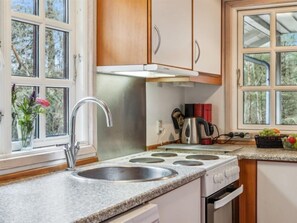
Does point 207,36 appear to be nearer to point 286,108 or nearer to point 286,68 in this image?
point 286,68

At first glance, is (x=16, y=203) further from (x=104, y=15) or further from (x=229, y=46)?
(x=229, y=46)

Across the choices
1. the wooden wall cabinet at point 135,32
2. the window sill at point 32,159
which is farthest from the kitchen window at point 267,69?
the window sill at point 32,159

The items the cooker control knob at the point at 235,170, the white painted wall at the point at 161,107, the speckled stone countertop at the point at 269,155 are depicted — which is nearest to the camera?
the cooker control knob at the point at 235,170

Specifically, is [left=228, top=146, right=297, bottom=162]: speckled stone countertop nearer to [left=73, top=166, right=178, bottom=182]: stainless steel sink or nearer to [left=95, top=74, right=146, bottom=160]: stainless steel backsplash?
[left=95, top=74, right=146, bottom=160]: stainless steel backsplash

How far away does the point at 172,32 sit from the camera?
8.25 ft

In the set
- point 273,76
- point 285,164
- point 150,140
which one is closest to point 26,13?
point 150,140

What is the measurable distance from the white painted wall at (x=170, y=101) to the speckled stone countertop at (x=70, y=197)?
111 cm

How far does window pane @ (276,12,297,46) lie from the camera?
3.42 meters

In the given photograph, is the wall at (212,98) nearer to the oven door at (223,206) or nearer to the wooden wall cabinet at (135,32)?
the oven door at (223,206)

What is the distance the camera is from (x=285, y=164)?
9.10ft

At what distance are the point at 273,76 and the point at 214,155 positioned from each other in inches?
43.4

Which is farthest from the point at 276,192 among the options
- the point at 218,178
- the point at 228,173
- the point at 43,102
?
the point at 43,102

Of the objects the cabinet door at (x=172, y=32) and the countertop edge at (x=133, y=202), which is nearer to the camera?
the countertop edge at (x=133, y=202)

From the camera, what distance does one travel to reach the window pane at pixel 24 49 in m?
1.96
